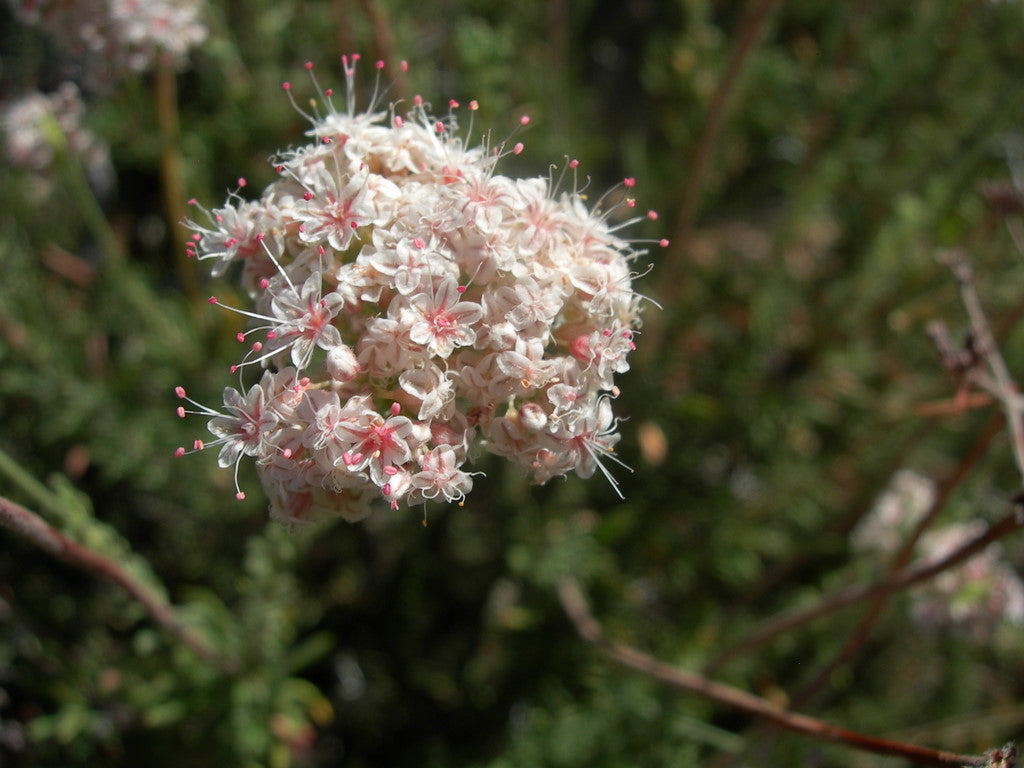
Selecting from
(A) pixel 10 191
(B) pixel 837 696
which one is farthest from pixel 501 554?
(A) pixel 10 191

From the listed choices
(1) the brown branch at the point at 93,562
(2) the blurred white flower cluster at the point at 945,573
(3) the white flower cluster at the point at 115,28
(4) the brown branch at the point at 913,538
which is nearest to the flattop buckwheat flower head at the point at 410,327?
(1) the brown branch at the point at 93,562

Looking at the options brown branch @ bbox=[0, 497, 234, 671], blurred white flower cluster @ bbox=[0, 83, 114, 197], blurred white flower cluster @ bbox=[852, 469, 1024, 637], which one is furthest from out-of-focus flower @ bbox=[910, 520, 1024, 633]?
blurred white flower cluster @ bbox=[0, 83, 114, 197]

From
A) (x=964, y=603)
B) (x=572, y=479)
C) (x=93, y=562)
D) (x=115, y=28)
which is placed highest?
(x=115, y=28)

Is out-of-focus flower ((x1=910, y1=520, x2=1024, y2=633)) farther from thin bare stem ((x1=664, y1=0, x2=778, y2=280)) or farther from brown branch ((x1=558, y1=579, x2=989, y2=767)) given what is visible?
thin bare stem ((x1=664, y1=0, x2=778, y2=280))

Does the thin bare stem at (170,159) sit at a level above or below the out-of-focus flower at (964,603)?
above

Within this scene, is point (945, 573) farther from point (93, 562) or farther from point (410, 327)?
point (93, 562)

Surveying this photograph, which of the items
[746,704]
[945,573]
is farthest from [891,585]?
[945,573]

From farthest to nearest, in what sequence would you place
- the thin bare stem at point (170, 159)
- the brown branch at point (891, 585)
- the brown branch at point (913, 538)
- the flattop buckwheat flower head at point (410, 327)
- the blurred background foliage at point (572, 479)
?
the thin bare stem at point (170, 159) → the blurred background foliage at point (572, 479) → the brown branch at point (913, 538) → the brown branch at point (891, 585) → the flattop buckwheat flower head at point (410, 327)

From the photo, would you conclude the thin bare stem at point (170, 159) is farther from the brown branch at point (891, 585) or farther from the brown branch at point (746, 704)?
the brown branch at point (891, 585)
